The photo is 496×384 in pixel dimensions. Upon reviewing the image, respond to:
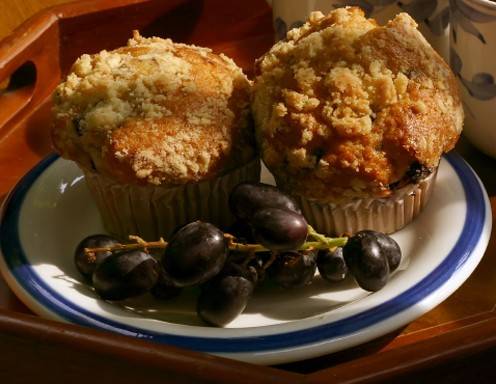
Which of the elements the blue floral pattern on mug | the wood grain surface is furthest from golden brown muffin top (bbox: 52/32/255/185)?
the wood grain surface

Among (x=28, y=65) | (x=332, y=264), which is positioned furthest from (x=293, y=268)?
(x=28, y=65)

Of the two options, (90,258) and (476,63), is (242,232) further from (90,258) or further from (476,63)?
(476,63)

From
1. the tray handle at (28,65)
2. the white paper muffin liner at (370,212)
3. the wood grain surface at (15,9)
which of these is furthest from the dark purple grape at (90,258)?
the wood grain surface at (15,9)

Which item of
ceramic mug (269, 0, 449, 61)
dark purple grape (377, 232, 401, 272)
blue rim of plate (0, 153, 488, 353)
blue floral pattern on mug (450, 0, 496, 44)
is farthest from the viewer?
ceramic mug (269, 0, 449, 61)

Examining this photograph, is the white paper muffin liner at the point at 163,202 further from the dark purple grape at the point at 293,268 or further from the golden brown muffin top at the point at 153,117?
the dark purple grape at the point at 293,268

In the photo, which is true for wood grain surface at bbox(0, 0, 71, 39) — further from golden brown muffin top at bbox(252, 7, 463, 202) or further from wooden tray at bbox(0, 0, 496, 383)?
golden brown muffin top at bbox(252, 7, 463, 202)
